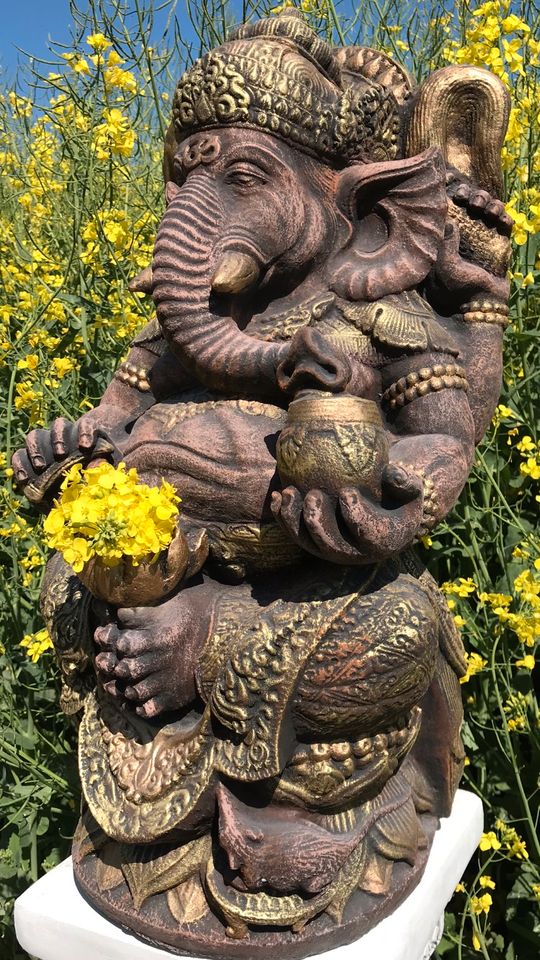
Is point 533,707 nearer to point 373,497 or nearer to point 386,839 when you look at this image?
point 386,839

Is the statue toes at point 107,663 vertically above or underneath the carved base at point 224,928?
above

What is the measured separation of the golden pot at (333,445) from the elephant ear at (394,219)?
0.96 feet

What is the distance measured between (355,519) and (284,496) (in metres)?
0.11

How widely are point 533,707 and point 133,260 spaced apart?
1.59 m

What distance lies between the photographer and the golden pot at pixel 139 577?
3.51ft

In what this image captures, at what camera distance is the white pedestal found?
1.15 meters

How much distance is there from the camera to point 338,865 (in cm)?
112

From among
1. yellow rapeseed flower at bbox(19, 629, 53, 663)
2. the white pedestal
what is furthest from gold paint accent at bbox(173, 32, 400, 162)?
the white pedestal

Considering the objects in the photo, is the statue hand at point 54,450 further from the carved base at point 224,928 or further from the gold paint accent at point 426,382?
the carved base at point 224,928

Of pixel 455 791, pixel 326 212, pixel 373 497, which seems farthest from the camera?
pixel 455 791

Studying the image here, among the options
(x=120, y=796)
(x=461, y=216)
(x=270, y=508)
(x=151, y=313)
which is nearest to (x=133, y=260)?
(x=151, y=313)

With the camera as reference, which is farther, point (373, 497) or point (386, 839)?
point (386, 839)

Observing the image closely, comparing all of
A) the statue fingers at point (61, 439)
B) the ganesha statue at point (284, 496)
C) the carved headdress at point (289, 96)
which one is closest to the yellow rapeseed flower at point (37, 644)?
the ganesha statue at point (284, 496)

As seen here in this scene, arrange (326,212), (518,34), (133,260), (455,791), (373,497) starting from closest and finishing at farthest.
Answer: (373,497)
(326,212)
(455,791)
(518,34)
(133,260)
